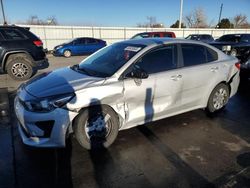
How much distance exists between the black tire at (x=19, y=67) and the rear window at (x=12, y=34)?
636 mm

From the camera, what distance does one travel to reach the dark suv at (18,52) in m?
7.65

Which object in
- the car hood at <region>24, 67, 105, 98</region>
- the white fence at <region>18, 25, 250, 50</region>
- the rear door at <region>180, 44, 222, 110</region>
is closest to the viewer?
the car hood at <region>24, 67, 105, 98</region>

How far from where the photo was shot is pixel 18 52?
A: 7.81 metres

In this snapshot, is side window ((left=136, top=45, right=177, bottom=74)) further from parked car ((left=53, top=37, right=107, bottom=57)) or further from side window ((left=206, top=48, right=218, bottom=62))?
parked car ((left=53, top=37, right=107, bottom=57))

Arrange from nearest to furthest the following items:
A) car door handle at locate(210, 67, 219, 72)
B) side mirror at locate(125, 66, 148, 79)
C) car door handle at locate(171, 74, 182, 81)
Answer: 1. side mirror at locate(125, 66, 148, 79)
2. car door handle at locate(171, 74, 182, 81)
3. car door handle at locate(210, 67, 219, 72)

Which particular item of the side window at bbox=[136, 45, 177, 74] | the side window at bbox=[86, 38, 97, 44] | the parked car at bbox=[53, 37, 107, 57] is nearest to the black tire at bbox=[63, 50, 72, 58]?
the parked car at bbox=[53, 37, 107, 57]

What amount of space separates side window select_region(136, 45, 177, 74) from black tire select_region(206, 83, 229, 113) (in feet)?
4.04

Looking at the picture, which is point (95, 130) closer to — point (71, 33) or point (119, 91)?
point (119, 91)

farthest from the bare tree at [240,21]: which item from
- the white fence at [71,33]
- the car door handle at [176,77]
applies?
the car door handle at [176,77]

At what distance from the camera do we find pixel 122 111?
334 cm

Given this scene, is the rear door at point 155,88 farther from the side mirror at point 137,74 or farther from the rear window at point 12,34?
the rear window at point 12,34

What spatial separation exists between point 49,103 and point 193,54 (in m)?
2.70

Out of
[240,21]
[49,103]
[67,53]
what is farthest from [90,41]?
[240,21]

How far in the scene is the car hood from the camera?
3039 mm
